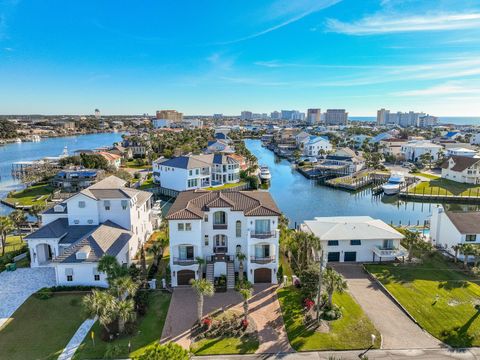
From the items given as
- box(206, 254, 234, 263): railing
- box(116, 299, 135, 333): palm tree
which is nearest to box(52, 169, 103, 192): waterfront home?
box(206, 254, 234, 263): railing

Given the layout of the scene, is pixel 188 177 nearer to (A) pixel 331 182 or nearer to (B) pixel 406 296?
(A) pixel 331 182

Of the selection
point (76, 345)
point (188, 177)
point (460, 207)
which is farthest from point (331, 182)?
point (76, 345)

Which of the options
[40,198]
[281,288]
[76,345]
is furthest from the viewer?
[40,198]

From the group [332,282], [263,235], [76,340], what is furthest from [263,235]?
[76,340]

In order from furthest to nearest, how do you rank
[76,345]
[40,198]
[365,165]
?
[365,165]
[40,198]
[76,345]

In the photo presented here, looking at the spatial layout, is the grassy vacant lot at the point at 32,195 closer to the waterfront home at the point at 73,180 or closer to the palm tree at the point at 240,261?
the waterfront home at the point at 73,180
